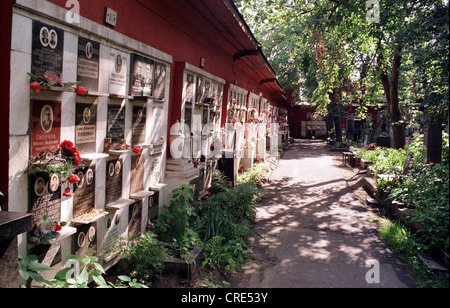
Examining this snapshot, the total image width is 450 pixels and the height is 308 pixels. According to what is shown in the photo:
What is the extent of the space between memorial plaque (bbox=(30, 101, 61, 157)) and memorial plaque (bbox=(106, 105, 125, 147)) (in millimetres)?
779

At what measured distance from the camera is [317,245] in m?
5.68

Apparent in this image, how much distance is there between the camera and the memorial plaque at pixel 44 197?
274 cm

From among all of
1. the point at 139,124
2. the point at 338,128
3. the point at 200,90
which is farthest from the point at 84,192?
the point at 338,128

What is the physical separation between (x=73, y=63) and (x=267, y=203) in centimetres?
615

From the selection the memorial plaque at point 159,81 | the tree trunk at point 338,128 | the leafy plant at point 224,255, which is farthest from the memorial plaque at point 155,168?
the tree trunk at point 338,128

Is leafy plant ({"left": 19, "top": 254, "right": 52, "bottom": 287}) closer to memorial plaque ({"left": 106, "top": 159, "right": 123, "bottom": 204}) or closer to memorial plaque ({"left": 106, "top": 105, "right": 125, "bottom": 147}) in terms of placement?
memorial plaque ({"left": 106, "top": 159, "right": 123, "bottom": 204})

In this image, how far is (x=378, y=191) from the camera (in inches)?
326

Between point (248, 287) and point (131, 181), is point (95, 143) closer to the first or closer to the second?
point (131, 181)

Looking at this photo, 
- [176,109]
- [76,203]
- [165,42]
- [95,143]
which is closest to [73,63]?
[95,143]

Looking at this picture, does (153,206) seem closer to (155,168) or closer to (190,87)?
(155,168)

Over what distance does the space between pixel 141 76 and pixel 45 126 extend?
5.57ft

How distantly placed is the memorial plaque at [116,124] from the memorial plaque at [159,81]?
878mm

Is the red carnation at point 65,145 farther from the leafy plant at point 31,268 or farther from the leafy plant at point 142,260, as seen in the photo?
the leafy plant at point 142,260
